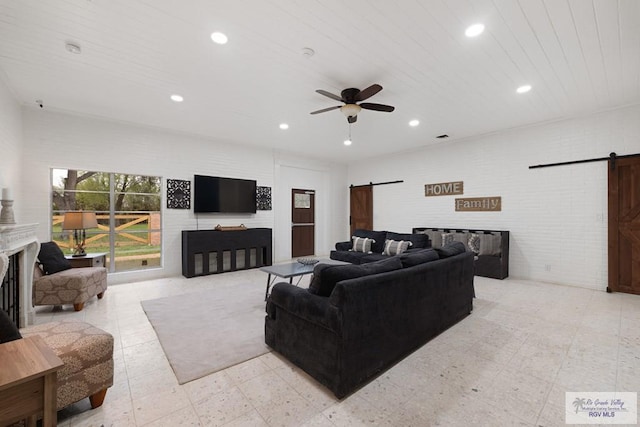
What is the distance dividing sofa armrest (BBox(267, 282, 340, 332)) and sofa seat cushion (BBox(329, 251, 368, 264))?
3.36m

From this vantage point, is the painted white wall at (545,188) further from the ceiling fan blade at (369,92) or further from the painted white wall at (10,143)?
the painted white wall at (10,143)

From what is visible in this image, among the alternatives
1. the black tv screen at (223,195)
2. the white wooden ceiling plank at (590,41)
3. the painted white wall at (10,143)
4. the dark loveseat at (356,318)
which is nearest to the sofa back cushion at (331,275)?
the dark loveseat at (356,318)

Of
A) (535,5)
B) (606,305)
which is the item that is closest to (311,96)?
(535,5)

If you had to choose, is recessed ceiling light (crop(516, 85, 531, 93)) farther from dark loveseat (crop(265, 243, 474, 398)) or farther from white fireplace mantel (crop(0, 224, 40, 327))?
white fireplace mantel (crop(0, 224, 40, 327))

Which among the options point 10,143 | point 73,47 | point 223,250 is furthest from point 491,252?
point 10,143

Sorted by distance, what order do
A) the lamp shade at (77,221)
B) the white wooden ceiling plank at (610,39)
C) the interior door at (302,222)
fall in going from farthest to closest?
1. the interior door at (302,222)
2. the lamp shade at (77,221)
3. the white wooden ceiling plank at (610,39)

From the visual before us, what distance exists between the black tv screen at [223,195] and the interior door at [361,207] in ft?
10.7

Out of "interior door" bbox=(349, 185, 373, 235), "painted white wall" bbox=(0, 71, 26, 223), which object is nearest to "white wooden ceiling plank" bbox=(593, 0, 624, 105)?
"interior door" bbox=(349, 185, 373, 235)

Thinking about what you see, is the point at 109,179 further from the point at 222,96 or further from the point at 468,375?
the point at 468,375

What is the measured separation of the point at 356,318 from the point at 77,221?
445cm

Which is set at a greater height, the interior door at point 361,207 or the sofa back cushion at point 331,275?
the interior door at point 361,207

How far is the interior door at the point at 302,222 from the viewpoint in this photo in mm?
7695

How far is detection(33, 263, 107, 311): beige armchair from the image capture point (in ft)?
11.2

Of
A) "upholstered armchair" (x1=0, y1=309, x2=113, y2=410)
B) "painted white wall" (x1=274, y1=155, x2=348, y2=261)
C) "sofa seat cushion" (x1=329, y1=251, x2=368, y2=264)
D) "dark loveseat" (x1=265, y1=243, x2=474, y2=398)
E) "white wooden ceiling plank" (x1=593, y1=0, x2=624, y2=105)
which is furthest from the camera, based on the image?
"painted white wall" (x1=274, y1=155, x2=348, y2=261)
